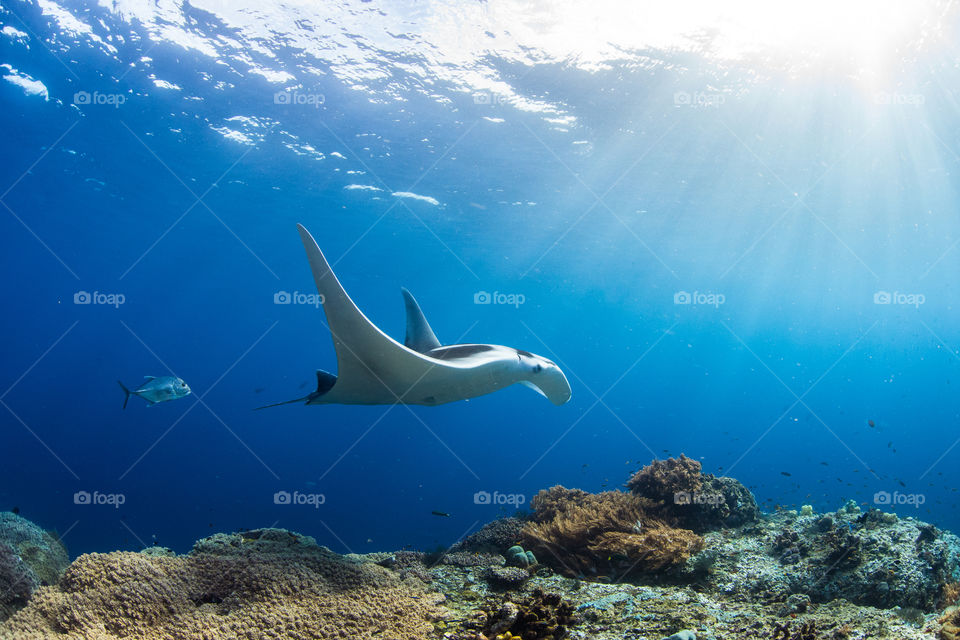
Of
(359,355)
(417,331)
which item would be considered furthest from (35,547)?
(359,355)

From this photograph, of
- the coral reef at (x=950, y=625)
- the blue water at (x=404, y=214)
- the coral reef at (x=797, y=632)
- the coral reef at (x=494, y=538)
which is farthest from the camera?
the blue water at (x=404, y=214)

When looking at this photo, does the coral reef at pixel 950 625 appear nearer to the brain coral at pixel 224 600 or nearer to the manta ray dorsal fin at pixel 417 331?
the brain coral at pixel 224 600

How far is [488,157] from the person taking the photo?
844 inches

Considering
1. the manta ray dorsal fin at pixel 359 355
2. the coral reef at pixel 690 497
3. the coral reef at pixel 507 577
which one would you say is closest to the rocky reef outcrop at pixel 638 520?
the coral reef at pixel 690 497

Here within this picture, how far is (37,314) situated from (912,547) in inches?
3367

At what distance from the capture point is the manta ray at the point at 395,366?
13.9ft

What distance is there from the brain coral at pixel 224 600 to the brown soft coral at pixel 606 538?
2.20m

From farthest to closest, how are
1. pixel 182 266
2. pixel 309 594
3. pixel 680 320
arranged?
pixel 680 320 < pixel 182 266 < pixel 309 594

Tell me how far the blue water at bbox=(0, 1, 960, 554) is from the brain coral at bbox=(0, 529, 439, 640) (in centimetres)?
554

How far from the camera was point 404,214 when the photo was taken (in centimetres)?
2814

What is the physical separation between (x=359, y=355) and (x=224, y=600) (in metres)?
2.43

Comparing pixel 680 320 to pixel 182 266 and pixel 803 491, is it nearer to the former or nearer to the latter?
pixel 803 491

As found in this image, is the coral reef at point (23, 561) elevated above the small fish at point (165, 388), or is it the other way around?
the small fish at point (165, 388)

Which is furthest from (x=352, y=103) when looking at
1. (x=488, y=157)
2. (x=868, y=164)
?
(x=868, y=164)
